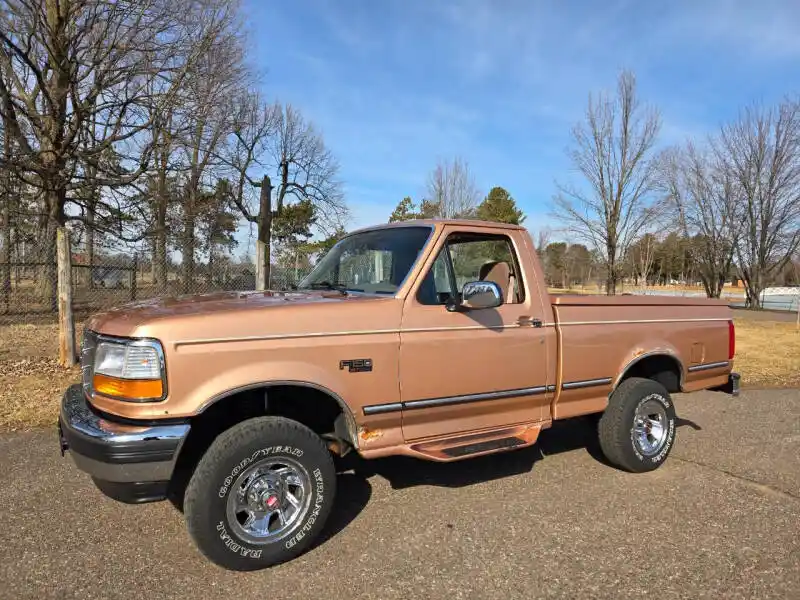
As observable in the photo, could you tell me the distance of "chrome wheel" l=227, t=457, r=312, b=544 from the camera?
113 inches

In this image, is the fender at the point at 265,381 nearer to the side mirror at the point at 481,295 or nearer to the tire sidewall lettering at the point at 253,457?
the tire sidewall lettering at the point at 253,457

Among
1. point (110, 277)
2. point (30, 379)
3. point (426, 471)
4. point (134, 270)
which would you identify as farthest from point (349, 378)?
point (110, 277)

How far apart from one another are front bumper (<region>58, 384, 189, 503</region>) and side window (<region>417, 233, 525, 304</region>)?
1.80 m

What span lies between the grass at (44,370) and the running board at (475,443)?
4080mm

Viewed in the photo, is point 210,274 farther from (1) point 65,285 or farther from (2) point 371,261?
(2) point 371,261

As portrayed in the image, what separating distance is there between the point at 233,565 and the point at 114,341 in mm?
1343

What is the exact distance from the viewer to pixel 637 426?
4.40m

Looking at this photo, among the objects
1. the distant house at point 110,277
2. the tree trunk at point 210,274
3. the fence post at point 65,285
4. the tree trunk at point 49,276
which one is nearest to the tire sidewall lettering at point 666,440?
the fence post at point 65,285

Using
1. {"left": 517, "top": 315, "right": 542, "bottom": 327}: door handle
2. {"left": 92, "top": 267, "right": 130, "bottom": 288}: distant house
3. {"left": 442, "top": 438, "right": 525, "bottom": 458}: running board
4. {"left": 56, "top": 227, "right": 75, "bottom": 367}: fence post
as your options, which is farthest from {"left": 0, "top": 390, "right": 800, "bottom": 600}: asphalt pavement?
{"left": 92, "top": 267, "right": 130, "bottom": 288}: distant house

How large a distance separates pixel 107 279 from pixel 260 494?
10.2 meters

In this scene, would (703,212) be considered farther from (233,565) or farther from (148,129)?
(233,565)

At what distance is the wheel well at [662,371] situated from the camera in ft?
15.5

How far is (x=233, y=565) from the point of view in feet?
9.23

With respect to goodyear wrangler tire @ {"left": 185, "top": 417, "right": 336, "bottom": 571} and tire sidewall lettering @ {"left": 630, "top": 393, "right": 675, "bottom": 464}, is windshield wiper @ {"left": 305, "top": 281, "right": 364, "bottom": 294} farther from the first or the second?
tire sidewall lettering @ {"left": 630, "top": 393, "right": 675, "bottom": 464}
